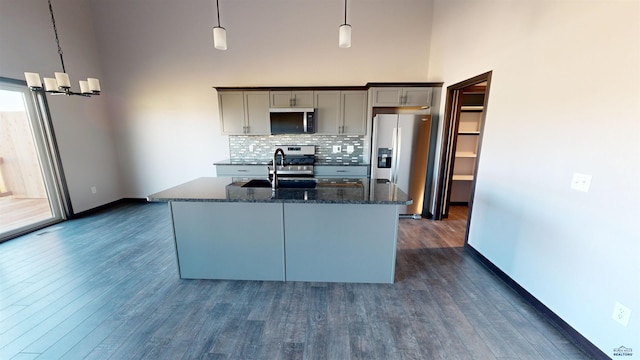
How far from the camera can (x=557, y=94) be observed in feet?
5.79

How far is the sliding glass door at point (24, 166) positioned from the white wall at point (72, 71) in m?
0.17

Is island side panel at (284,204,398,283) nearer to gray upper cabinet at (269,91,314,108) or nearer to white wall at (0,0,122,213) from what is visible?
gray upper cabinet at (269,91,314,108)

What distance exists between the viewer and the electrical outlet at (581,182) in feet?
5.05

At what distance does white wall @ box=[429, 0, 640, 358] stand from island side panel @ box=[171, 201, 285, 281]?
214 cm

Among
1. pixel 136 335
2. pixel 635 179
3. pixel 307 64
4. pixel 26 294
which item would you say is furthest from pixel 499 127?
pixel 26 294

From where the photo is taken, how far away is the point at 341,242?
2152 mm

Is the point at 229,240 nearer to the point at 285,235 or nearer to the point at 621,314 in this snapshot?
the point at 285,235

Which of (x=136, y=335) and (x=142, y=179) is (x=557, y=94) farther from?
(x=142, y=179)

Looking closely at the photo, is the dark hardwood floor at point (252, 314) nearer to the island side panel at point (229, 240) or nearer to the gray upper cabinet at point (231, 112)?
the island side panel at point (229, 240)

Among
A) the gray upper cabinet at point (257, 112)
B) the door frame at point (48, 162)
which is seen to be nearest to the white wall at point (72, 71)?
the door frame at point (48, 162)

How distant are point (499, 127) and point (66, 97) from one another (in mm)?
5958

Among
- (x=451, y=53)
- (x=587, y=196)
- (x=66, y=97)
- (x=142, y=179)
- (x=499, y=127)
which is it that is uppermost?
(x=451, y=53)

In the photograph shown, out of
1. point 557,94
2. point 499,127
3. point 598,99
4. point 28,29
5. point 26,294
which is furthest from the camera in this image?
point 28,29

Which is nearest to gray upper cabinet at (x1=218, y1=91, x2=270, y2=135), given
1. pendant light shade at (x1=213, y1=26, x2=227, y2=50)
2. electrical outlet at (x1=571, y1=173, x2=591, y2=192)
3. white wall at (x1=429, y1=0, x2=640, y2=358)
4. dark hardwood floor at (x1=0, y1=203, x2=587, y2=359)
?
pendant light shade at (x1=213, y1=26, x2=227, y2=50)
